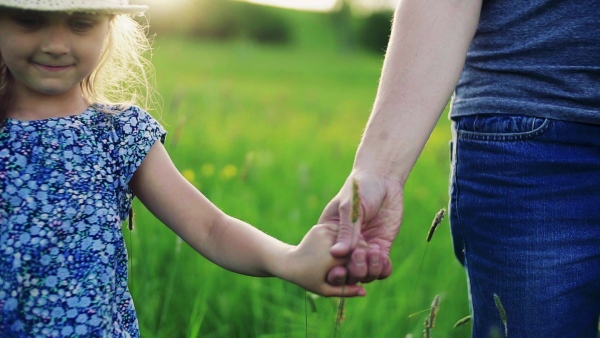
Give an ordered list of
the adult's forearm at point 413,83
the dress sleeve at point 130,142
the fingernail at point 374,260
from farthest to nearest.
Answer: the dress sleeve at point 130,142, the adult's forearm at point 413,83, the fingernail at point 374,260

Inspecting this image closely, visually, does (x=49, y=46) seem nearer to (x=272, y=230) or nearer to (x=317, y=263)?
(x=317, y=263)

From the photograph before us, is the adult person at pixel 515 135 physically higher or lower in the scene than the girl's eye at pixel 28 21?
lower

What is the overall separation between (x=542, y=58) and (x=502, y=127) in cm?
17

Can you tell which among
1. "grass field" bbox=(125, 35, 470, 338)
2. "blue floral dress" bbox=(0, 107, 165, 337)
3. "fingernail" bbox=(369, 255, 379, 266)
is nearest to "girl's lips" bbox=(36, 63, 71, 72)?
"blue floral dress" bbox=(0, 107, 165, 337)

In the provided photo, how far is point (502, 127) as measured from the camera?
66.4 inches

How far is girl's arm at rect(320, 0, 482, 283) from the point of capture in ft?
4.66

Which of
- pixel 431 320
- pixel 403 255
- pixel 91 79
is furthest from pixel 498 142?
pixel 403 255

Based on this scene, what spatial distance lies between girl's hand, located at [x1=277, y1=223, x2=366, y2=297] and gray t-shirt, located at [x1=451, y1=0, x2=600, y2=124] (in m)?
0.55

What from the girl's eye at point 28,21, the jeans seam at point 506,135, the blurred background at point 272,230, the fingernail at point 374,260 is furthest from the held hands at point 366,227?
the girl's eye at point 28,21

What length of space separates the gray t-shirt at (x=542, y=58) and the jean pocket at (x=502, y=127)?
15 millimetres

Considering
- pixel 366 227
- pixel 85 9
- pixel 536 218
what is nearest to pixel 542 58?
pixel 536 218

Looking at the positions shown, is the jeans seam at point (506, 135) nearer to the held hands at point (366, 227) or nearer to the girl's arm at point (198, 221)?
the held hands at point (366, 227)

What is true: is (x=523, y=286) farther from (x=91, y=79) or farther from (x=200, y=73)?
(x=200, y=73)

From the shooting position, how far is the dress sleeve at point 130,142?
159cm
